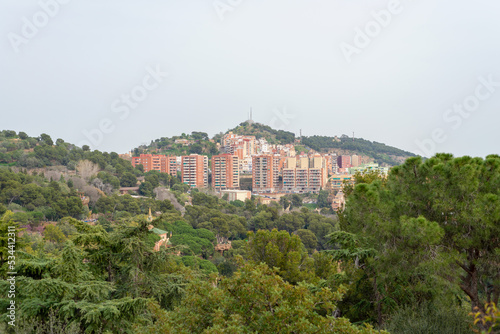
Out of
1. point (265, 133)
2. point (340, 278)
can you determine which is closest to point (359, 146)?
point (265, 133)

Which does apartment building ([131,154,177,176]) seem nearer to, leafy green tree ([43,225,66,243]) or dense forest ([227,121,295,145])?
dense forest ([227,121,295,145])

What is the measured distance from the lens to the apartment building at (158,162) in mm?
66688

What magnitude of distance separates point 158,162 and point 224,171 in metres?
12.1

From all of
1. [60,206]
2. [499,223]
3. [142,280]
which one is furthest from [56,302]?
[60,206]

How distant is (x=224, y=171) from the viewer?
66.0 m

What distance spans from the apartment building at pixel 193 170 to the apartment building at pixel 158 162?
3.15 metres

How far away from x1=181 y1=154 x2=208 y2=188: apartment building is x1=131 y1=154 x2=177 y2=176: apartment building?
3.15 meters

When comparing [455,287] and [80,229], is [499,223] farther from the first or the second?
[80,229]

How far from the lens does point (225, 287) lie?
2.96 meters

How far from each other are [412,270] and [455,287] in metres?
A: 0.44

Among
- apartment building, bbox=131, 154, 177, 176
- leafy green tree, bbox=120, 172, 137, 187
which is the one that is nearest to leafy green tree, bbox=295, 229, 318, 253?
leafy green tree, bbox=120, 172, 137, 187

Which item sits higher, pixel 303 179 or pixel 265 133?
pixel 265 133

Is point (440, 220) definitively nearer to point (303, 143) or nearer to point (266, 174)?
point (266, 174)

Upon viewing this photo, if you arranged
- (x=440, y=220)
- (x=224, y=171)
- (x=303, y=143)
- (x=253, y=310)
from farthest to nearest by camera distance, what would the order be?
1. (x=303, y=143)
2. (x=224, y=171)
3. (x=440, y=220)
4. (x=253, y=310)
